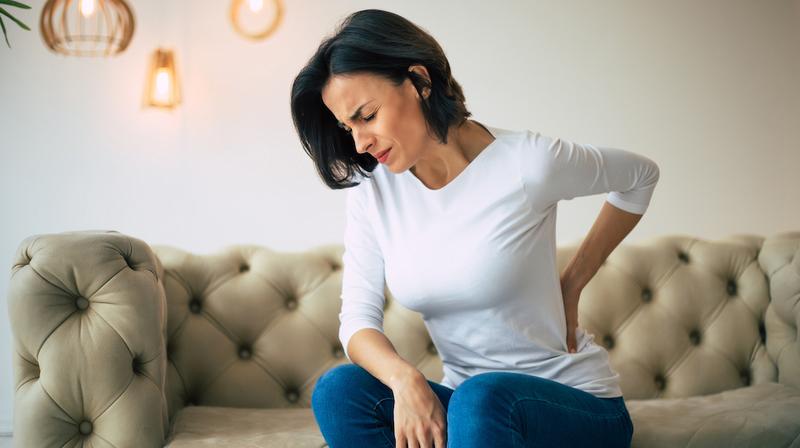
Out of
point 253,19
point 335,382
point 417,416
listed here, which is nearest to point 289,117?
point 253,19

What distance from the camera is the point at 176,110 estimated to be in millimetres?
2266

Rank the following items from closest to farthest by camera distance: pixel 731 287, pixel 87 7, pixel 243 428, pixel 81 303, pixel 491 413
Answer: pixel 491 413 < pixel 81 303 < pixel 243 428 < pixel 731 287 < pixel 87 7

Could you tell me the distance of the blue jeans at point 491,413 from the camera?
3.63ft

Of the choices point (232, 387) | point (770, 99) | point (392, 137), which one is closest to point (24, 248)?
point (232, 387)

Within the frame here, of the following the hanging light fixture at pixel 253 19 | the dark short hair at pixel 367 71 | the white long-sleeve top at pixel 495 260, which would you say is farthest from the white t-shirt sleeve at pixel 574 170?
the hanging light fixture at pixel 253 19

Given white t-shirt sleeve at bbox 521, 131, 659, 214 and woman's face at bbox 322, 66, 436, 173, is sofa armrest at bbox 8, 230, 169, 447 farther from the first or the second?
white t-shirt sleeve at bbox 521, 131, 659, 214

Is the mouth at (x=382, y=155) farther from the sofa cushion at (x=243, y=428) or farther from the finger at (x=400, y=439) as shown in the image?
the sofa cushion at (x=243, y=428)

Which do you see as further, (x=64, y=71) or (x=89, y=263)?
(x=64, y=71)

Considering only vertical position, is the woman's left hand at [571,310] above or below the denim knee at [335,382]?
above

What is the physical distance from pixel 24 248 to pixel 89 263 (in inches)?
5.0

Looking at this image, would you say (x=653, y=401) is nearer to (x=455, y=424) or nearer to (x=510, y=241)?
(x=510, y=241)

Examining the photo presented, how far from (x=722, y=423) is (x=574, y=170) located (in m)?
0.62

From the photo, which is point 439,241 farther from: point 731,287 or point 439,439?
point 731,287

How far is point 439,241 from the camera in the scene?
1.35 m
